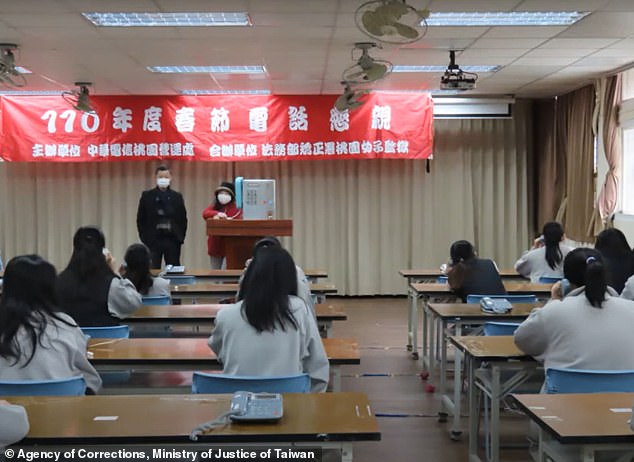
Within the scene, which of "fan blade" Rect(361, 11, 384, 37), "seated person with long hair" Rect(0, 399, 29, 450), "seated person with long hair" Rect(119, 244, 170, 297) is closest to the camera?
"seated person with long hair" Rect(0, 399, 29, 450)

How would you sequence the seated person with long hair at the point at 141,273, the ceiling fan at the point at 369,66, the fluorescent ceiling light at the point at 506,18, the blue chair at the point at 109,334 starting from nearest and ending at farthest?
the blue chair at the point at 109,334 < the seated person with long hair at the point at 141,273 < the fluorescent ceiling light at the point at 506,18 < the ceiling fan at the point at 369,66

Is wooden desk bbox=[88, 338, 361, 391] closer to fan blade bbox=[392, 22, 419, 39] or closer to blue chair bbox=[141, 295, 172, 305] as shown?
blue chair bbox=[141, 295, 172, 305]

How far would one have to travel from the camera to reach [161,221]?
779 cm

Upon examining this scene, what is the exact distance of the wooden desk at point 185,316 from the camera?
3.97m

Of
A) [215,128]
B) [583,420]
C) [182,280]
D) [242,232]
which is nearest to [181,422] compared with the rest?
[583,420]

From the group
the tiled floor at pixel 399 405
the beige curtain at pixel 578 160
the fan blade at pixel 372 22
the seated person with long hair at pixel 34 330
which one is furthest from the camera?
the beige curtain at pixel 578 160

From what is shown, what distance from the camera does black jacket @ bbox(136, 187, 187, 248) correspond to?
7.79 m

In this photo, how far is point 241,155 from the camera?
28.8ft

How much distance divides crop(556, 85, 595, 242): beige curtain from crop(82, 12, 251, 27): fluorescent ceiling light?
15.1ft

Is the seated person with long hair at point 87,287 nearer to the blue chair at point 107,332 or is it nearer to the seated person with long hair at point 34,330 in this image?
the blue chair at point 107,332

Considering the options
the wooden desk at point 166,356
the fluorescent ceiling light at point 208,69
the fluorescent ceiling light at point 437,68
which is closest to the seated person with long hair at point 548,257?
the fluorescent ceiling light at point 437,68

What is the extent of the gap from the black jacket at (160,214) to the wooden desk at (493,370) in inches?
192

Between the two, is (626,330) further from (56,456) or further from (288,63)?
(288,63)

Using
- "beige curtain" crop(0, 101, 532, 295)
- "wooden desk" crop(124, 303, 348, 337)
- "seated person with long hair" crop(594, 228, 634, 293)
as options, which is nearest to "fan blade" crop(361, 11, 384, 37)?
"wooden desk" crop(124, 303, 348, 337)
